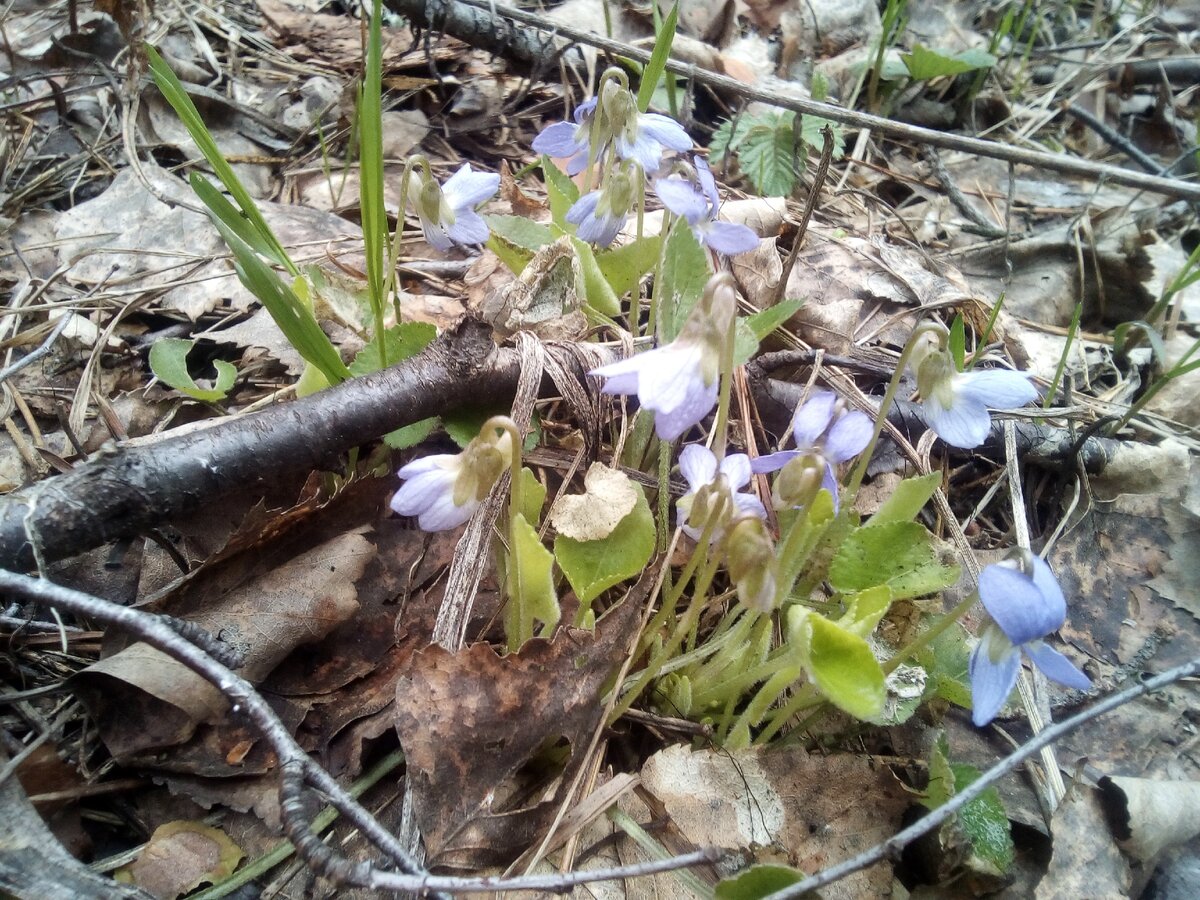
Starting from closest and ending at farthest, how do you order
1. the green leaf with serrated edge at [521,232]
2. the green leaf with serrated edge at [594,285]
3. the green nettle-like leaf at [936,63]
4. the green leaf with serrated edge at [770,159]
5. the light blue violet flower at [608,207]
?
the light blue violet flower at [608,207]
the green leaf with serrated edge at [594,285]
the green leaf with serrated edge at [521,232]
the green leaf with serrated edge at [770,159]
the green nettle-like leaf at [936,63]

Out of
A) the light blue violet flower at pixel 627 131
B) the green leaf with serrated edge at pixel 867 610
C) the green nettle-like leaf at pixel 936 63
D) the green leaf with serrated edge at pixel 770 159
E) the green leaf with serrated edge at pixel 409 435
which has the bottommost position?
the green leaf with serrated edge at pixel 409 435

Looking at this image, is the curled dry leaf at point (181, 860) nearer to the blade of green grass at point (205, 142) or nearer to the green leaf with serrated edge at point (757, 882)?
the green leaf with serrated edge at point (757, 882)

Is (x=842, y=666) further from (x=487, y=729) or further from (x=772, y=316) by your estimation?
(x=772, y=316)

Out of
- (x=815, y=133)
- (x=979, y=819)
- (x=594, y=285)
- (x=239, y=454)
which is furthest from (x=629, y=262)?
(x=979, y=819)

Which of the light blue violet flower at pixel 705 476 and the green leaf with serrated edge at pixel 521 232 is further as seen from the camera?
the green leaf with serrated edge at pixel 521 232

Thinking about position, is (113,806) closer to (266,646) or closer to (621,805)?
(266,646)

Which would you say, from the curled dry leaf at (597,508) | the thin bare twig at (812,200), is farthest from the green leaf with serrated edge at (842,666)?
the thin bare twig at (812,200)

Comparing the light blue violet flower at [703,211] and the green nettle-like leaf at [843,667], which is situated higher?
the light blue violet flower at [703,211]
